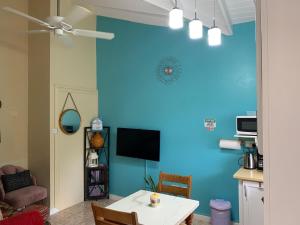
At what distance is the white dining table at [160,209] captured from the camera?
208 cm

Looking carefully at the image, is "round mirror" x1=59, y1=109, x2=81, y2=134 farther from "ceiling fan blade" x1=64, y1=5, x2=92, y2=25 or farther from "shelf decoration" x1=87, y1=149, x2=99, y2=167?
"ceiling fan blade" x1=64, y1=5, x2=92, y2=25

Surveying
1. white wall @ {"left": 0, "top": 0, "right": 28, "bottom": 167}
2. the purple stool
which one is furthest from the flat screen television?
white wall @ {"left": 0, "top": 0, "right": 28, "bottom": 167}

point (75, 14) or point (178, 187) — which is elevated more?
point (75, 14)

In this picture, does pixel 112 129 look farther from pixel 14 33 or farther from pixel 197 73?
pixel 14 33

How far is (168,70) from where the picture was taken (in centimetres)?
405

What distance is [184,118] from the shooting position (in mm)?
3936

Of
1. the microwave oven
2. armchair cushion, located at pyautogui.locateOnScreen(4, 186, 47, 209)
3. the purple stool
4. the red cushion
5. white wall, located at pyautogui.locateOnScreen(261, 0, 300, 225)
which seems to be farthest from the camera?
armchair cushion, located at pyautogui.locateOnScreen(4, 186, 47, 209)

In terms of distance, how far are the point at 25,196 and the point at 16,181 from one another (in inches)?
15.4

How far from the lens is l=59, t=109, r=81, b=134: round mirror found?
13.8ft

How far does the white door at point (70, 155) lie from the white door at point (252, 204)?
287cm

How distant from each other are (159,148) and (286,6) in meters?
3.43

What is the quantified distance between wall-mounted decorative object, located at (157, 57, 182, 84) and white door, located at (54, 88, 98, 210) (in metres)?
1.47

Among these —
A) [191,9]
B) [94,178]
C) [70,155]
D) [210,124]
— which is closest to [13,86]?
[70,155]

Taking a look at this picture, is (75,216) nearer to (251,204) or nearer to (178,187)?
(178,187)
